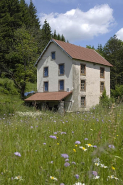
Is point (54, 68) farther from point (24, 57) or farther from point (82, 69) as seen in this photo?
point (24, 57)

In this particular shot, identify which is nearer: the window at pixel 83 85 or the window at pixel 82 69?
the window at pixel 83 85

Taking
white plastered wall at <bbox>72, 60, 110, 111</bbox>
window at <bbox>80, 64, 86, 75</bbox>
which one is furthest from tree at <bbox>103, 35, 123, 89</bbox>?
window at <bbox>80, 64, 86, 75</bbox>

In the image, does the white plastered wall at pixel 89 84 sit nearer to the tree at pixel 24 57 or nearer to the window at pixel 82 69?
the window at pixel 82 69

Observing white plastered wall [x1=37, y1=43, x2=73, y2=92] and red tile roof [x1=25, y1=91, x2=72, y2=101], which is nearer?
red tile roof [x1=25, y1=91, x2=72, y2=101]

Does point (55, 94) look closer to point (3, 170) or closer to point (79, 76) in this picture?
point (79, 76)

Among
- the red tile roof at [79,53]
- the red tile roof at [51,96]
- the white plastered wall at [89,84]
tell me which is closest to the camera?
the red tile roof at [51,96]

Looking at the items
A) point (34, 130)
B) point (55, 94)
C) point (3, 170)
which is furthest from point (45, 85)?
point (3, 170)

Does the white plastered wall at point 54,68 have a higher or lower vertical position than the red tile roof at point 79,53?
lower

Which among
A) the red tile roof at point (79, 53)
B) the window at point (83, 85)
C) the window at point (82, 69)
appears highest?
the red tile roof at point (79, 53)

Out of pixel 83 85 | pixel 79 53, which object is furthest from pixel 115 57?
pixel 83 85

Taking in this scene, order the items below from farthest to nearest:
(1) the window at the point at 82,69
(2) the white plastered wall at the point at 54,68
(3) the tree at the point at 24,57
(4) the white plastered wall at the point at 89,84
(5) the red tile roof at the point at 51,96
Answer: (3) the tree at the point at 24,57 → (1) the window at the point at 82,69 → (2) the white plastered wall at the point at 54,68 → (4) the white plastered wall at the point at 89,84 → (5) the red tile roof at the point at 51,96

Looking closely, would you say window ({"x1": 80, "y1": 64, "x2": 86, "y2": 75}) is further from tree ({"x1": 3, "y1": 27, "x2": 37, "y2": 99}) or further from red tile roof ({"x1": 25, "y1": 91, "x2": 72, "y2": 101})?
tree ({"x1": 3, "y1": 27, "x2": 37, "y2": 99})

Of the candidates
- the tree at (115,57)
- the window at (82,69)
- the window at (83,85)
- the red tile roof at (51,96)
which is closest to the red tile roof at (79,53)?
the window at (82,69)

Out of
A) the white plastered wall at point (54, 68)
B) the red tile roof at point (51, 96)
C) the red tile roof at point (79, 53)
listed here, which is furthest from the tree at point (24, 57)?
the red tile roof at point (79, 53)
